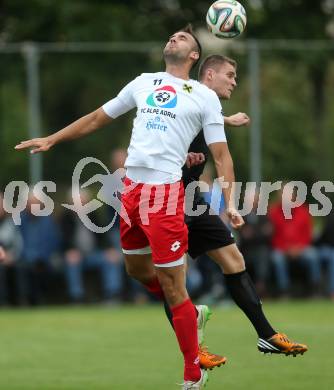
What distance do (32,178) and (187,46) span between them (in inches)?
338

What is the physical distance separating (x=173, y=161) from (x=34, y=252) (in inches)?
338

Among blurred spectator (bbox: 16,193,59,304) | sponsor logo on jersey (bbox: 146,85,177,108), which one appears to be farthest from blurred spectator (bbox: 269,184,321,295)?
sponsor logo on jersey (bbox: 146,85,177,108)

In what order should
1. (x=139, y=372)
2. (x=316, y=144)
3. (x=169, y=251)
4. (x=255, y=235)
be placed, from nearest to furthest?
(x=169, y=251), (x=139, y=372), (x=255, y=235), (x=316, y=144)

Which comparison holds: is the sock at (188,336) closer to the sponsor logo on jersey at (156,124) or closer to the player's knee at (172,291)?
the player's knee at (172,291)

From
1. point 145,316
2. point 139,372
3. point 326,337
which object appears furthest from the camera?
point 145,316

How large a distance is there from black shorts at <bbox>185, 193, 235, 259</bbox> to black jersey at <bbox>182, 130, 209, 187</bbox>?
5.6 inches

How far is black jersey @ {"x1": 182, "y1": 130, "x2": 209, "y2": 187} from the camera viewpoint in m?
8.69

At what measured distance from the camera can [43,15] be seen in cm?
2045

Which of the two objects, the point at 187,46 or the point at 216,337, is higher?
the point at 187,46

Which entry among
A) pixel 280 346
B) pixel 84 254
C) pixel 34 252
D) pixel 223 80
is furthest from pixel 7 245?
pixel 280 346

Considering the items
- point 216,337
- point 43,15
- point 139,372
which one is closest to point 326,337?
point 216,337

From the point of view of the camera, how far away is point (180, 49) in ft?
26.5

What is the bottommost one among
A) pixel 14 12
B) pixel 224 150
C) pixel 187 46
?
pixel 224 150

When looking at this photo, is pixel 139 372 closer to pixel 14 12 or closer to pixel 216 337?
pixel 216 337
